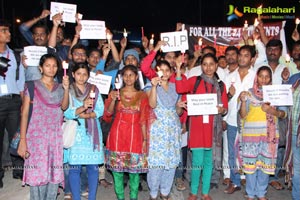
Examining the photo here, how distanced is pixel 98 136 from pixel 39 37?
1.91 m

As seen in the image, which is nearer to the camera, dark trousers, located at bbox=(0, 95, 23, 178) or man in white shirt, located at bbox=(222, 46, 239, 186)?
dark trousers, located at bbox=(0, 95, 23, 178)

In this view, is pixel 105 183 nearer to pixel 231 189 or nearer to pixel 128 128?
pixel 128 128

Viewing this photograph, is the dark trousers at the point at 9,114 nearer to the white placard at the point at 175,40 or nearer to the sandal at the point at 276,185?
the white placard at the point at 175,40

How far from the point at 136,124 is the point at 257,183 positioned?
192cm

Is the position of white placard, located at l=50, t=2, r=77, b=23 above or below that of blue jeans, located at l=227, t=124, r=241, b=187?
above

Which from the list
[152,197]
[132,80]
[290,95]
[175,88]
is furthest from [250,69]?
[152,197]

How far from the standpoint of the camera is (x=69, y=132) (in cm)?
423

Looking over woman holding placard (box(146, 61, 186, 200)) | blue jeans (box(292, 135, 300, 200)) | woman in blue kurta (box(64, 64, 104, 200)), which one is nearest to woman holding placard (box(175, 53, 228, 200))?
woman holding placard (box(146, 61, 186, 200))

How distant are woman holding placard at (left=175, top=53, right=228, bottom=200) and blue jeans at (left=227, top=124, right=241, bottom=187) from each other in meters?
0.55

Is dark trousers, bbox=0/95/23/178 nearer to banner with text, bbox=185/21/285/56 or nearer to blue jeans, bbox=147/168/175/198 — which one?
blue jeans, bbox=147/168/175/198

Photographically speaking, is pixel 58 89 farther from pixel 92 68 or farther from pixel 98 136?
pixel 92 68

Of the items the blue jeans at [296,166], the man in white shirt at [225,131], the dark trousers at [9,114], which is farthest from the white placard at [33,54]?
the blue jeans at [296,166]

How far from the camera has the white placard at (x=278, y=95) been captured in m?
4.48

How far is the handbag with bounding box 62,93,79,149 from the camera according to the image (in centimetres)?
421
